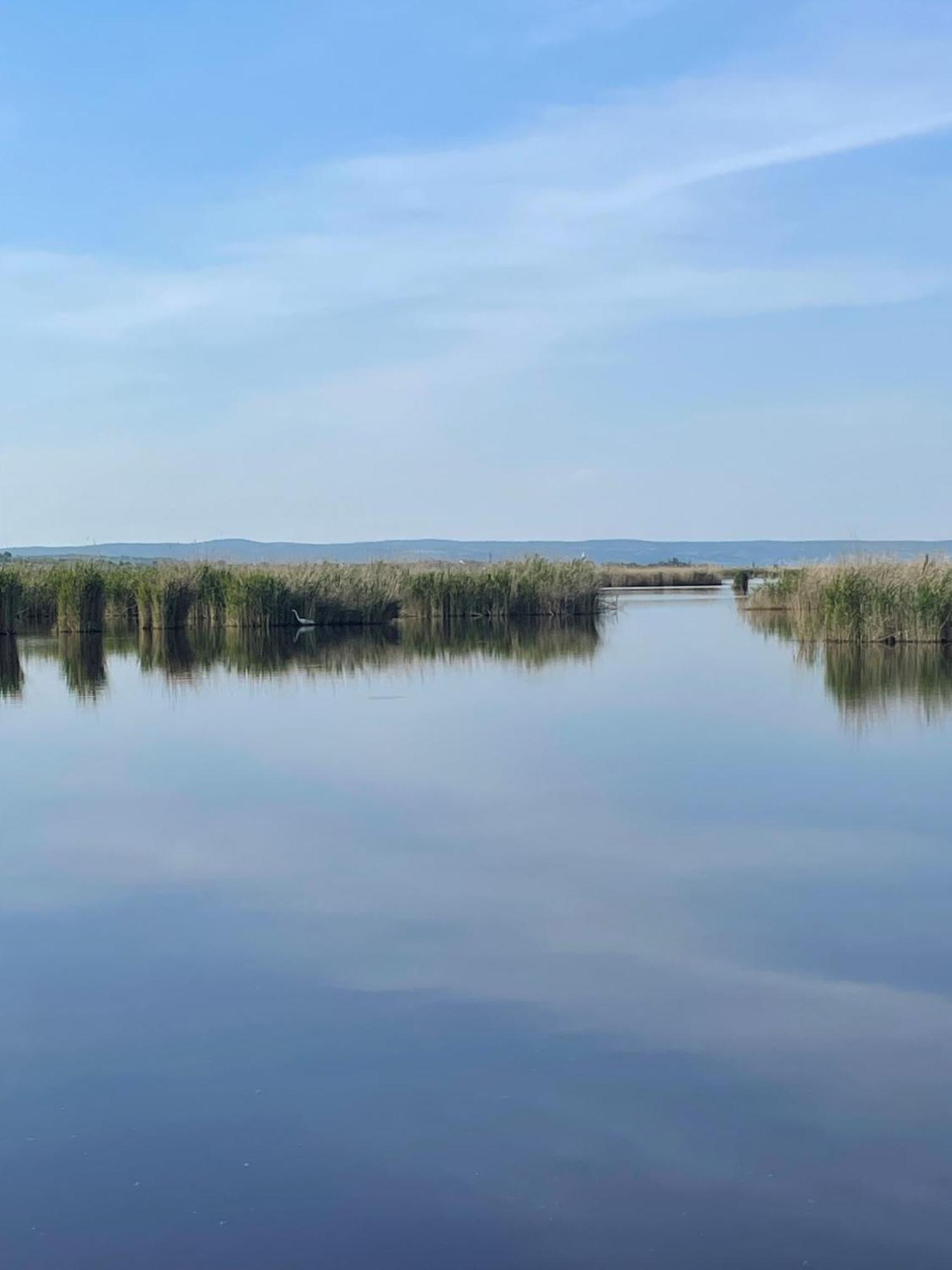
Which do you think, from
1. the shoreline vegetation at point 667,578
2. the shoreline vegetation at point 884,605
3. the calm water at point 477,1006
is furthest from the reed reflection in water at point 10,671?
the shoreline vegetation at point 667,578

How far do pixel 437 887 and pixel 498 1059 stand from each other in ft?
7.60

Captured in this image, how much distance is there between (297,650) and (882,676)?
9059 mm

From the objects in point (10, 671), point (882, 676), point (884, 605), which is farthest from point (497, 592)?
point (882, 676)

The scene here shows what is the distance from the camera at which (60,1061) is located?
4812mm

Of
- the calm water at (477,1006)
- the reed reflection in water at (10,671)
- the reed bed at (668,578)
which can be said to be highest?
the reed bed at (668,578)

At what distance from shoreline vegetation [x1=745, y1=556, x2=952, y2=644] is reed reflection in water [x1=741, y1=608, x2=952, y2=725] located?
250 millimetres

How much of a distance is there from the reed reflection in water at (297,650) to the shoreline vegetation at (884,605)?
3540 mm

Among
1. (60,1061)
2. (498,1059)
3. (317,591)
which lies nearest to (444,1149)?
(498,1059)

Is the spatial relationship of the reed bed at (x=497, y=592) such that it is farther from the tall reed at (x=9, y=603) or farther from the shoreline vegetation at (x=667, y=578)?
the shoreline vegetation at (x=667, y=578)

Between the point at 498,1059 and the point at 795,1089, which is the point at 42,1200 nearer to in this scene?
the point at 498,1059

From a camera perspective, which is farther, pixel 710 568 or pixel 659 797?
pixel 710 568

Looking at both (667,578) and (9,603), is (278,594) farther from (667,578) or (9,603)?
(667,578)

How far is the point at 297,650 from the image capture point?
72.6 feet

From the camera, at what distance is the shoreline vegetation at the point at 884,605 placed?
2077cm
